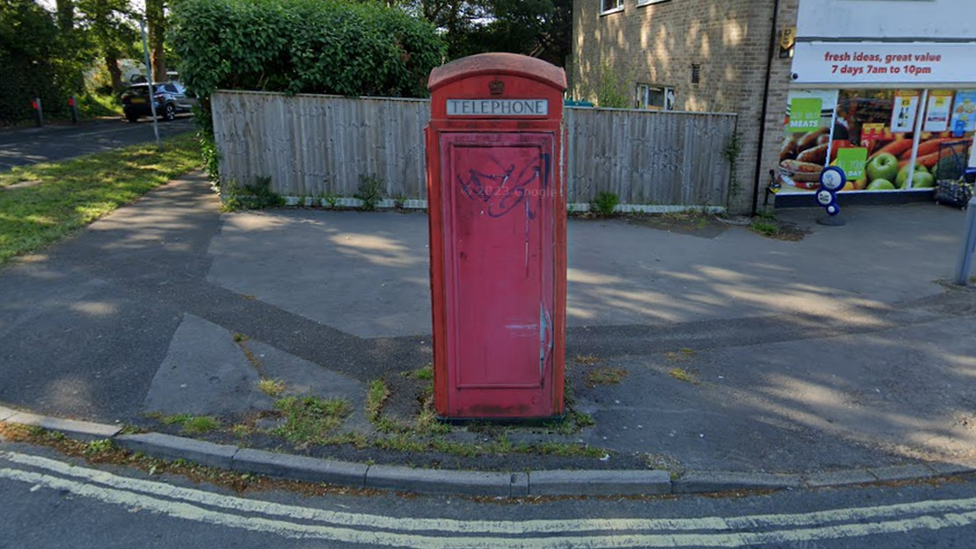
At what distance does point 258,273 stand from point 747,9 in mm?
8368

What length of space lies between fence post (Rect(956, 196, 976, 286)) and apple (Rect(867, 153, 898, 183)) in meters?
5.14

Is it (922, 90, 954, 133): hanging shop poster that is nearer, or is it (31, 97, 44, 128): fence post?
(922, 90, 954, 133): hanging shop poster

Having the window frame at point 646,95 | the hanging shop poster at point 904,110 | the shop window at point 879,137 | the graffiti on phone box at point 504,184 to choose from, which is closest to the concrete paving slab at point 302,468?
the graffiti on phone box at point 504,184

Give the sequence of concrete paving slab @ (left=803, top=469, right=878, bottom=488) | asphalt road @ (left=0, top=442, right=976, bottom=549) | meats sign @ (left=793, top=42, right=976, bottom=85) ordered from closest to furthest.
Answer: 1. asphalt road @ (left=0, top=442, right=976, bottom=549)
2. concrete paving slab @ (left=803, top=469, right=878, bottom=488)
3. meats sign @ (left=793, top=42, right=976, bottom=85)

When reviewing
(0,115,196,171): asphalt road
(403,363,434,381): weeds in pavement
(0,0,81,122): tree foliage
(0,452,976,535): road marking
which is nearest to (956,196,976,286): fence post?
(0,452,976,535): road marking

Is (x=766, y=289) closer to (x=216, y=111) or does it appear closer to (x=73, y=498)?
(x=73, y=498)

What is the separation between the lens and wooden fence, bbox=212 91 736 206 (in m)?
10.5

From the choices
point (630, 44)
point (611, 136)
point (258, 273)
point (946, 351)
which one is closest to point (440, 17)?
point (630, 44)

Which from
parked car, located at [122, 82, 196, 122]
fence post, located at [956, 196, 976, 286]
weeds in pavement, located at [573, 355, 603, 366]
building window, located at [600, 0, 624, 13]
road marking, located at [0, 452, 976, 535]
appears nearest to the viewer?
road marking, located at [0, 452, 976, 535]

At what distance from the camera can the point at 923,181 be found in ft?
41.0

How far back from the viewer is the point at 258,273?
756 cm

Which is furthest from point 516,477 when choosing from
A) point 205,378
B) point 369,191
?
point 369,191

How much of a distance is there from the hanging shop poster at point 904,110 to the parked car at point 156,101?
23.9 meters

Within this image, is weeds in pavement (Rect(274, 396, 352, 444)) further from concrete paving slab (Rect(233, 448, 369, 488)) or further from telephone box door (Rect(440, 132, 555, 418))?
telephone box door (Rect(440, 132, 555, 418))
